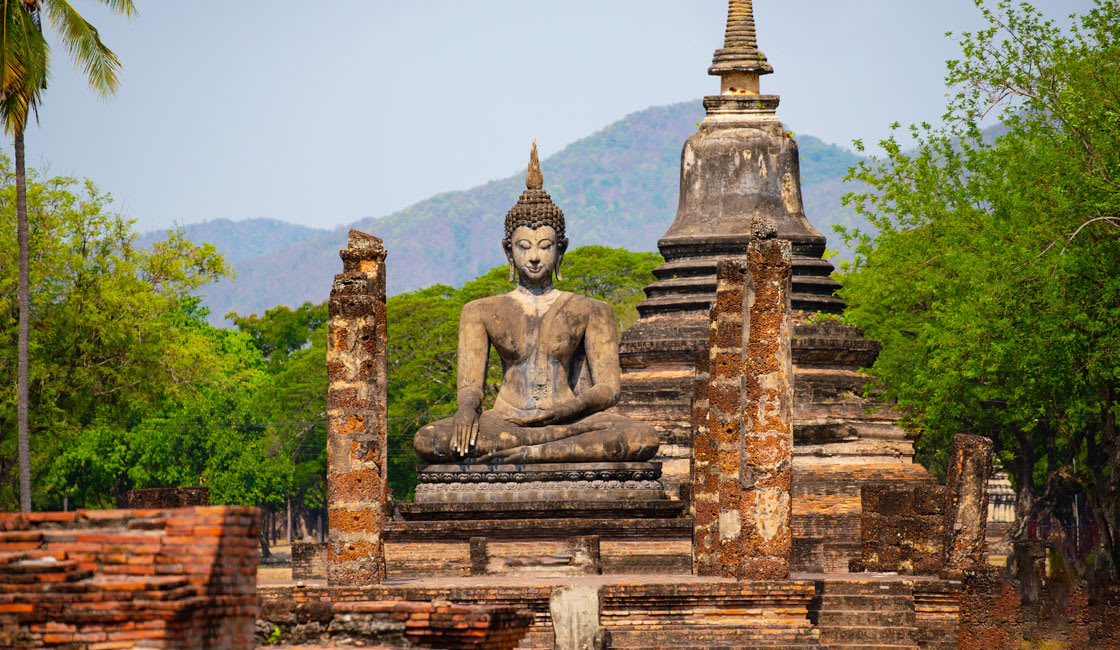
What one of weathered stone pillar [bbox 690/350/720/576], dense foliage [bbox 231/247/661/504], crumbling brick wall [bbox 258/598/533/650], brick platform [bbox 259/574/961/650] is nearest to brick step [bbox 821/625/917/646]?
brick platform [bbox 259/574/961/650]

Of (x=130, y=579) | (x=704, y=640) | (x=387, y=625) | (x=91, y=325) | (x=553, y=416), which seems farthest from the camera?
(x=91, y=325)

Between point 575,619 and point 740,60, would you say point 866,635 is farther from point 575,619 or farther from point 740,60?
point 740,60

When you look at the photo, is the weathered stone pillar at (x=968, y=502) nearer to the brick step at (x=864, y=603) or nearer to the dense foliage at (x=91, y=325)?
the brick step at (x=864, y=603)

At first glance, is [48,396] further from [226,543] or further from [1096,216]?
[226,543]

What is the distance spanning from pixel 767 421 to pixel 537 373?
18.6 feet

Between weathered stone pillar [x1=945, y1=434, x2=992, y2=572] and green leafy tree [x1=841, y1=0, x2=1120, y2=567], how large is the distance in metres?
4.13

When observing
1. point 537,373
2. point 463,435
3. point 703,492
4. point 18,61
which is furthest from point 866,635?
point 18,61

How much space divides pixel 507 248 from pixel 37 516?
1316cm

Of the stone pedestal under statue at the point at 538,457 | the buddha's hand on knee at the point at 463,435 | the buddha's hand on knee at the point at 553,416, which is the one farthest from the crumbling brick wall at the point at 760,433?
the buddha's hand on knee at the point at 463,435

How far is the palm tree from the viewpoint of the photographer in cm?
2958

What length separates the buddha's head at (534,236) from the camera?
2197cm

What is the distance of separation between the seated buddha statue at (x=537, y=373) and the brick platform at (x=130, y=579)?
1170cm

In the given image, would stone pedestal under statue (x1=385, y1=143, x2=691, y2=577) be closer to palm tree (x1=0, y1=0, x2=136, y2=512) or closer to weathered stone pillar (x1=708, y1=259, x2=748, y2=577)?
weathered stone pillar (x1=708, y1=259, x2=748, y2=577)

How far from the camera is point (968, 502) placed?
21.6 metres
